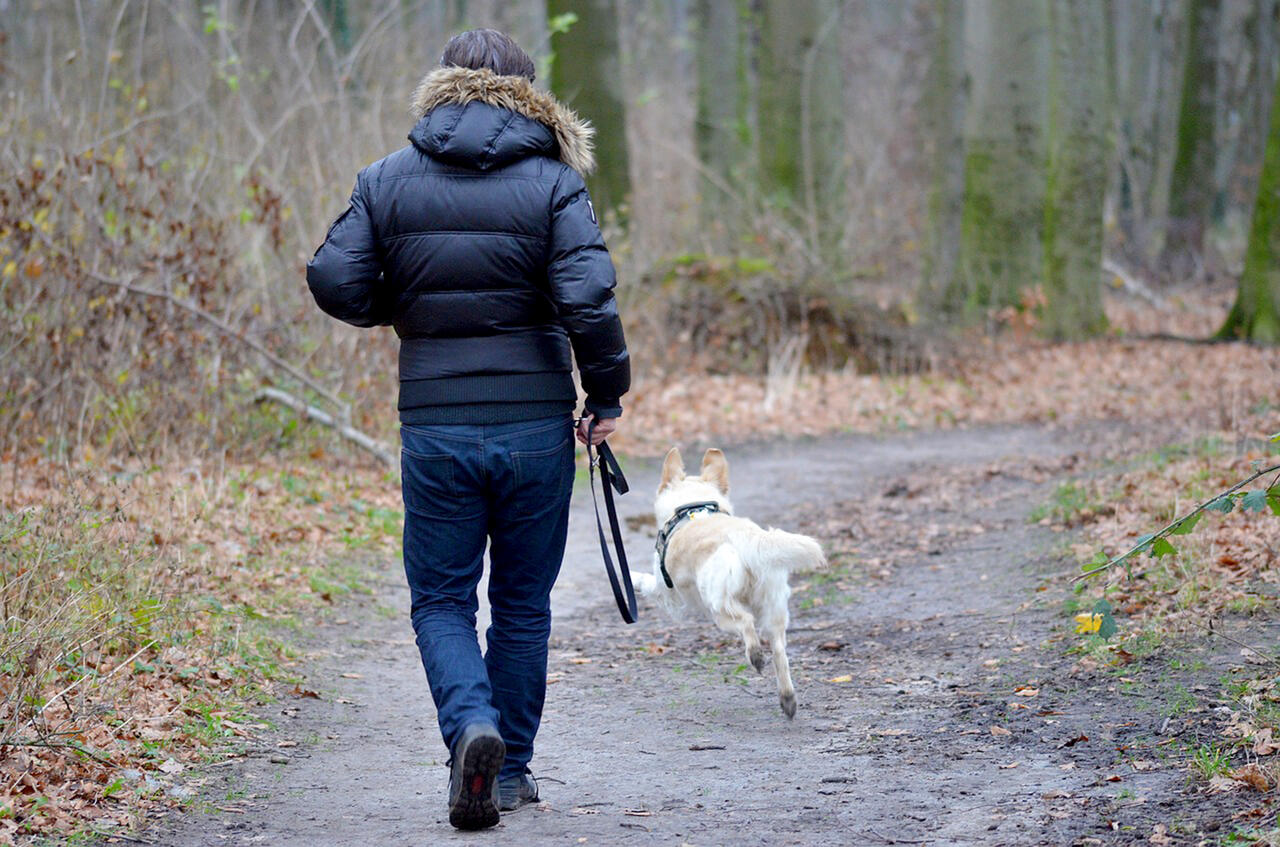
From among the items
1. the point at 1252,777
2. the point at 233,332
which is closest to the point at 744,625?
the point at 1252,777

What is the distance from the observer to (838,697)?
18.4 feet

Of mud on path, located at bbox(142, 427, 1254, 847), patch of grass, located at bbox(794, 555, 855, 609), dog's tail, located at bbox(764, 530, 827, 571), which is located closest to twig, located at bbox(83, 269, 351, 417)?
mud on path, located at bbox(142, 427, 1254, 847)

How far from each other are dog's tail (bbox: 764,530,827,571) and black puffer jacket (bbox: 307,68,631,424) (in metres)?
1.19

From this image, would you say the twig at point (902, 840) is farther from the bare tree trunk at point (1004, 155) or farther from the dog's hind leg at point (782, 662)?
the bare tree trunk at point (1004, 155)

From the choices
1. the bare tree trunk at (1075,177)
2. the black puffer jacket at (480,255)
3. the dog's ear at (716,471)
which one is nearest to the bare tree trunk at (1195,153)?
the bare tree trunk at (1075,177)

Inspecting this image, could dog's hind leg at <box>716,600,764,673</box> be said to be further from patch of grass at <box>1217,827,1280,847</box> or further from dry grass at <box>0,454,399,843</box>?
patch of grass at <box>1217,827,1280,847</box>

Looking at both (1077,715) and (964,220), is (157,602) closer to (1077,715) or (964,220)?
(1077,715)

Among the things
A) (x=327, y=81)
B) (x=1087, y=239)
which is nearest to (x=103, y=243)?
(x=327, y=81)

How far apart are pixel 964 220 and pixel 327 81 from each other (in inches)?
397

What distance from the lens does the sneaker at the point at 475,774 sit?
3.86 metres

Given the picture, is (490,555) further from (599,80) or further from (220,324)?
(599,80)

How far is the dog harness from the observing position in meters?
5.78

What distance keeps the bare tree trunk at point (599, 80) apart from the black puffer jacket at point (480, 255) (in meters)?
11.8

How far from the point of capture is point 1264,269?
54.6ft
